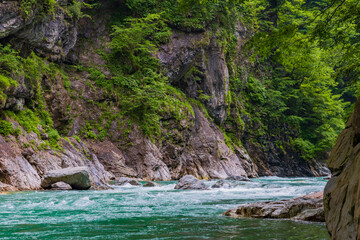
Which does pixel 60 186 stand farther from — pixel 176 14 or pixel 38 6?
pixel 176 14

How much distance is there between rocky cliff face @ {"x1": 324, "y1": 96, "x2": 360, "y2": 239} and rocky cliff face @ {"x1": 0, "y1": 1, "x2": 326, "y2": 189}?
1094 centimetres

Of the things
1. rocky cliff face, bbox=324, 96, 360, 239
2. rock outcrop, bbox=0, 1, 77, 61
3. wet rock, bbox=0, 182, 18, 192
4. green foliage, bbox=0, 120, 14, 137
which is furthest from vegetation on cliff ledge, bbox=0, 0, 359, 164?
wet rock, bbox=0, 182, 18, 192

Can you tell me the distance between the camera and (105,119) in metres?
22.3

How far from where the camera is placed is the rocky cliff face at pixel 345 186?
3201 mm

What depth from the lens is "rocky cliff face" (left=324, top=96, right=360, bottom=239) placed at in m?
3.20

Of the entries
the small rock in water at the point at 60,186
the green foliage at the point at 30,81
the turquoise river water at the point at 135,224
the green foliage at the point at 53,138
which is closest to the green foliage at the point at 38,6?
the green foliage at the point at 30,81

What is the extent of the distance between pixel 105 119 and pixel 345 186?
19.8 meters

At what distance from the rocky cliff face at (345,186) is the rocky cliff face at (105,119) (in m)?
10.9

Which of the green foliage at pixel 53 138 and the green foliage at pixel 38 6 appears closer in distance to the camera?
the green foliage at pixel 38 6

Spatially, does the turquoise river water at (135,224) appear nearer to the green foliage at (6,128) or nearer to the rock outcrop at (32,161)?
the rock outcrop at (32,161)

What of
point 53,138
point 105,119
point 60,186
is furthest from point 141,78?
point 60,186

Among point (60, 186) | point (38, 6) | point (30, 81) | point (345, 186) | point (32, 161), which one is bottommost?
point (60, 186)

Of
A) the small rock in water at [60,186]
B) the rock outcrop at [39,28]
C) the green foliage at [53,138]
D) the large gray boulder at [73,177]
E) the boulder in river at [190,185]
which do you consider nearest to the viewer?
the small rock in water at [60,186]

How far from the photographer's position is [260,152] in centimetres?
3481
